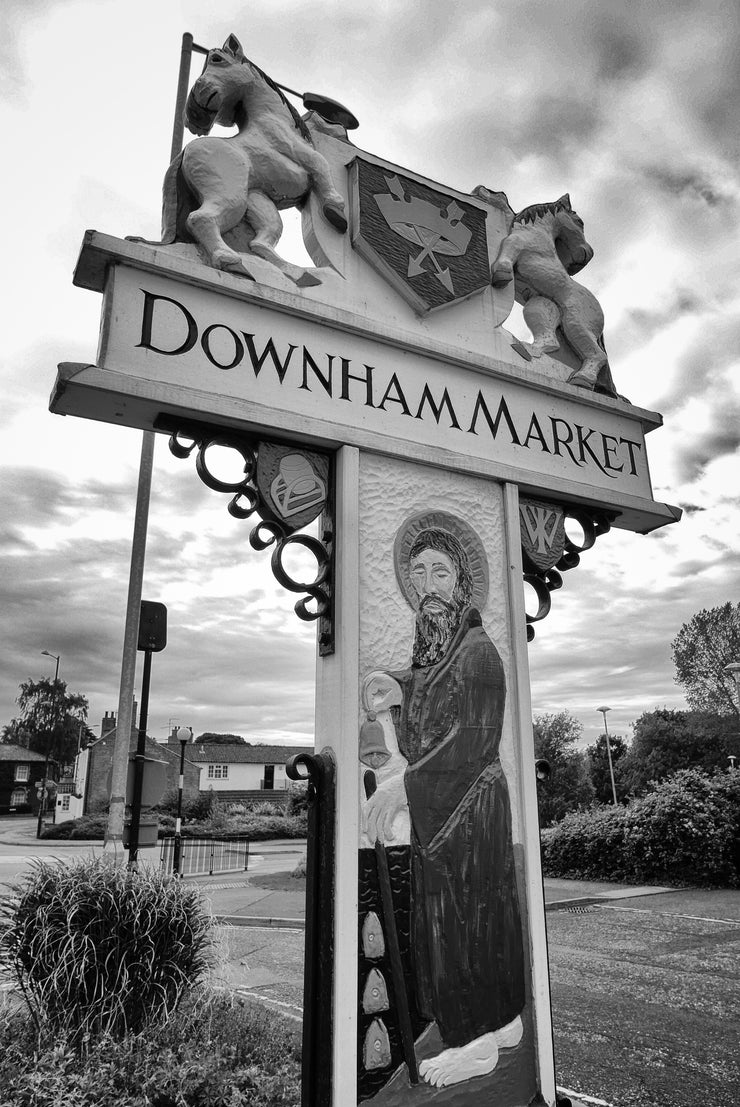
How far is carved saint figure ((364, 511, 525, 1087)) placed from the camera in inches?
117

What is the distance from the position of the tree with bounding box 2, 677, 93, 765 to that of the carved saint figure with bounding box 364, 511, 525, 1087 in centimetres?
5336

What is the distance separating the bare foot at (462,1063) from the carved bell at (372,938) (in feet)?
1.49

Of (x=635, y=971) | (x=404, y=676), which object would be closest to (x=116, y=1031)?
(x=404, y=676)

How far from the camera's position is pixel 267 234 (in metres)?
3.53

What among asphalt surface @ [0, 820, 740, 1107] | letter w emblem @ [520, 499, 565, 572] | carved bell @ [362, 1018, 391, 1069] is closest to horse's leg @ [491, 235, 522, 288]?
letter w emblem @ [520, 499, 565, 572]

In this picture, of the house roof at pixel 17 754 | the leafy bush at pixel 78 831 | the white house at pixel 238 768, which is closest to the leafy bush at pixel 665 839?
the leafy bush at pixel 78 831

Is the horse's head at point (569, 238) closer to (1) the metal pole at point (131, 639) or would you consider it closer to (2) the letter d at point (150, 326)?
(2) the letter d at point (150, 326)

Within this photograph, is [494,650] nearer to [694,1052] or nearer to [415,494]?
[415,494]

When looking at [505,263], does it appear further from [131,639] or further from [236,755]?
[236,755]

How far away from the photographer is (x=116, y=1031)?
4.09 meters

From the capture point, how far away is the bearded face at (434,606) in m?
3.32

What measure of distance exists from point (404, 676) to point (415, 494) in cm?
90

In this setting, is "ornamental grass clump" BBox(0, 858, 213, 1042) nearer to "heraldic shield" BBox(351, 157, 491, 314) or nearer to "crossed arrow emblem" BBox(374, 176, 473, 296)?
"heraldic shield" BBox(351, 157, 491, 314)

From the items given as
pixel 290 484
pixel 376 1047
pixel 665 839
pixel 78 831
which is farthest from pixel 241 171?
pixel 78 831
